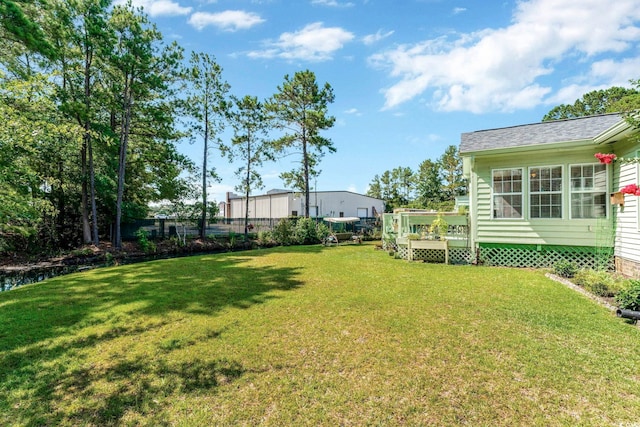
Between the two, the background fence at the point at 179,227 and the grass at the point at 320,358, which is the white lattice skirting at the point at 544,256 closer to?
the grass at the point at 320,358

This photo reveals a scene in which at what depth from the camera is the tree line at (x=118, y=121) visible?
9.64 m

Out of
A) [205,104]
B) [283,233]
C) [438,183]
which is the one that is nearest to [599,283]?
[283,233]

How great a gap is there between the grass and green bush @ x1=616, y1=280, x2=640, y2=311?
29 centimetres

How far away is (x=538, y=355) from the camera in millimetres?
3375

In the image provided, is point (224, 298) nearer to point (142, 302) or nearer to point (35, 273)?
point (142, 302)

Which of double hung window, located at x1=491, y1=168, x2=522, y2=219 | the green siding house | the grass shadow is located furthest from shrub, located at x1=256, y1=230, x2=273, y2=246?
double hung window, located at x1=491, y1=168, x2=522, y2=219

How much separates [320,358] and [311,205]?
86.8 ft

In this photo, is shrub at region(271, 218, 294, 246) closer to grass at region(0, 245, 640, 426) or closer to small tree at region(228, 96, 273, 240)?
small tree at region(228, 96, 273, 240)

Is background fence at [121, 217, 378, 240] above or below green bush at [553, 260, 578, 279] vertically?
above

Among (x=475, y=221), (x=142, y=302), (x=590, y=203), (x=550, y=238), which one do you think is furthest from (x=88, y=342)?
(x=590, y=203)

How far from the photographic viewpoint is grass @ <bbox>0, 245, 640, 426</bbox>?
8.20 ft

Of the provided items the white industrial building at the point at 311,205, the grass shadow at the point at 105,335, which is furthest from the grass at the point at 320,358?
the white industrial building at the point at 311,205

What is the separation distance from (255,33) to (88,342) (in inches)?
431

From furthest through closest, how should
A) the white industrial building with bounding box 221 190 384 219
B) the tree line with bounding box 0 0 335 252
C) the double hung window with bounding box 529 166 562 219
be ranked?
the white industrial building with bounding box 221 190 384 219 < the tree line with bounding box 0 0 335 252 < the double hung window with bounding box 529 166 562 219
